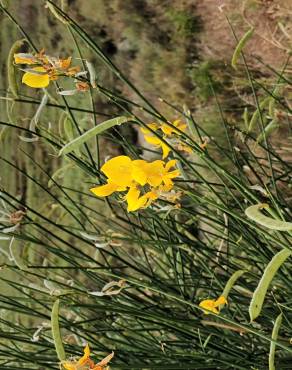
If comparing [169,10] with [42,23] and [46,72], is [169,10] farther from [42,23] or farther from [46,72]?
[46,72]

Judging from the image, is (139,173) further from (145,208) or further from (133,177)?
(145,208)

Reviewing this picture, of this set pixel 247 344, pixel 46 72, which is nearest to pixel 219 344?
pixel 247 344

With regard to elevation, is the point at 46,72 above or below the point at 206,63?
above

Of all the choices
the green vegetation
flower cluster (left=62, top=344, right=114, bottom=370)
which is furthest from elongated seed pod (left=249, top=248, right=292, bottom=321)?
flower cluster (left=62, top=344, right=114, bottom=370)

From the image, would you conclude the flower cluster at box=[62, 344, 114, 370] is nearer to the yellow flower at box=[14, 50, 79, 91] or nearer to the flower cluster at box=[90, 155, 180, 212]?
the flower cluster at box=[90, 155, 180, 212]

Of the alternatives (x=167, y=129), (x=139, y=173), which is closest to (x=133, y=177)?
(x=139, y=173)

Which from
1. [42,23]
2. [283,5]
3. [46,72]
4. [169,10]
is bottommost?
[42,23]
